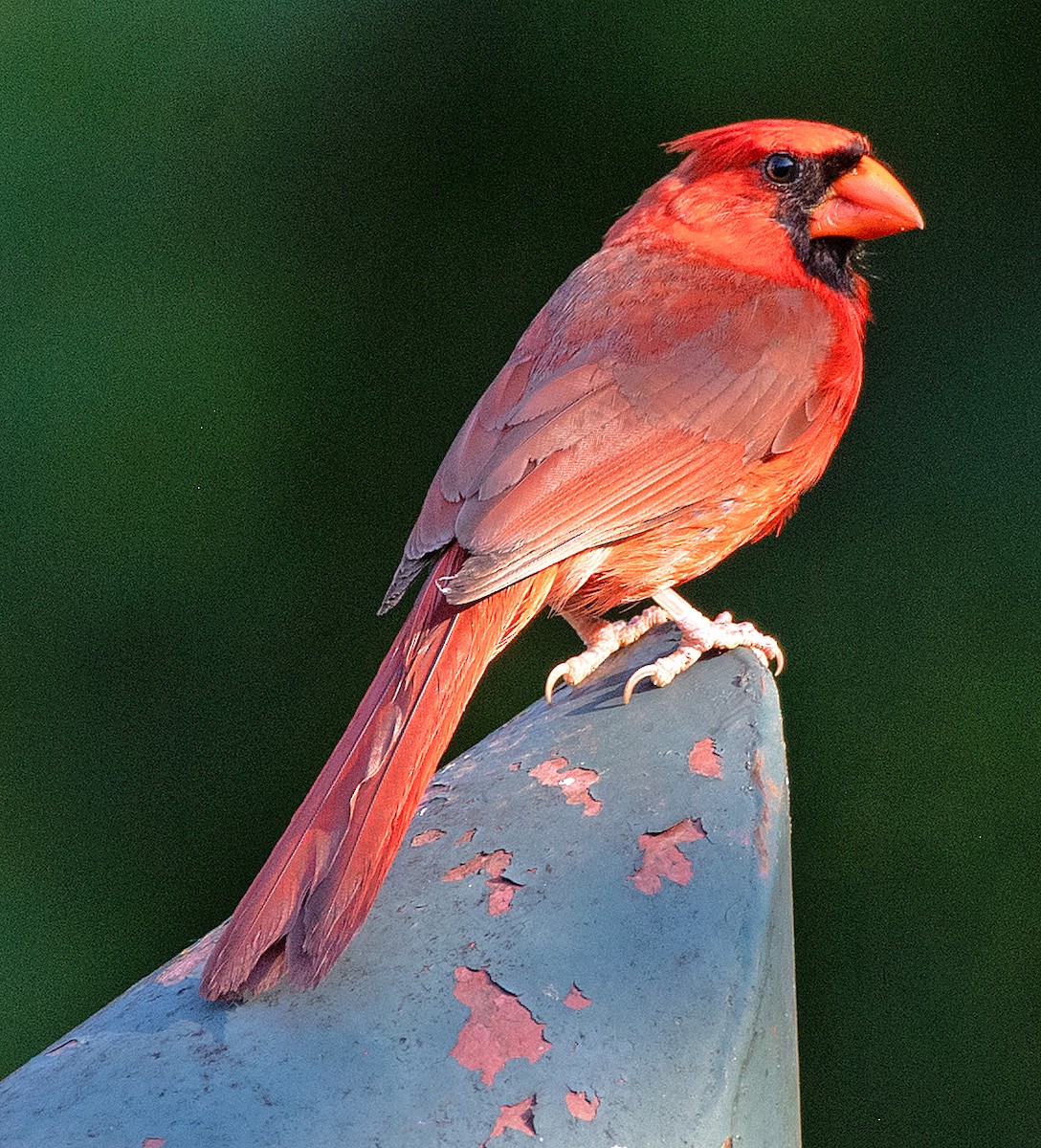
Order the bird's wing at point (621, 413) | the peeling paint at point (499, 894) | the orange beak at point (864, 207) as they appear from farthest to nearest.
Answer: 1. the orange beak at point (864, 207)
2. the bird's wing at point (621, 413)
3. the peeling paint at point (499, 894)

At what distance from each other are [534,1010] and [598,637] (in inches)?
41.0

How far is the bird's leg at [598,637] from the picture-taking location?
76.2 inches

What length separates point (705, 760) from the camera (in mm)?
1353

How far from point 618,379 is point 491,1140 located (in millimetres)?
1238

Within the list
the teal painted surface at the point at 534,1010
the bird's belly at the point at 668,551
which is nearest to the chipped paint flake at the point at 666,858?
the teal painted surface at the point at 534,1010

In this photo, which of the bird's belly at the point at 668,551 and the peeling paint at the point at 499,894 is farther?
the bird's belly at the point at 668,551

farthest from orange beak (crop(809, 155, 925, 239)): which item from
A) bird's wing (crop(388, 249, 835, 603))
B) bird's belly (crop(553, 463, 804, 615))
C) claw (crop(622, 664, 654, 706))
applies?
claw (crop(622, 664, 654, 706))

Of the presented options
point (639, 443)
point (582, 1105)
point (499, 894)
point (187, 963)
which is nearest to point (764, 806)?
point (499, 894)

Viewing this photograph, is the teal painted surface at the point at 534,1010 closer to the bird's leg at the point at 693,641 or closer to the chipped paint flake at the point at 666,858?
the chipped paint flake at the point at 666,858

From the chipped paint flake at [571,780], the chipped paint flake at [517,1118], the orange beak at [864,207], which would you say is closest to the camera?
the chipped paint flake at [517,1118]

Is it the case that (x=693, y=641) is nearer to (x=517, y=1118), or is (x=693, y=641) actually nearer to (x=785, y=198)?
(x=785, y=198)

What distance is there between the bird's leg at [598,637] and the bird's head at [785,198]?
1.99 ft

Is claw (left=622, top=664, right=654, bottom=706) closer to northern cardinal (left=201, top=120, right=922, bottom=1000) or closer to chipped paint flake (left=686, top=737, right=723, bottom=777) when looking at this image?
northern cardinal (left=201, top=120, right=922, bottom=1000)

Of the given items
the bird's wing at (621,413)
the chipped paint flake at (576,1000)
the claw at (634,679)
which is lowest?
the claw at (634,679)
